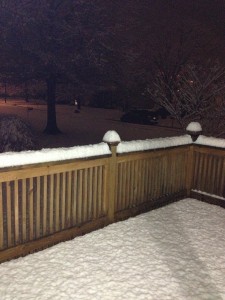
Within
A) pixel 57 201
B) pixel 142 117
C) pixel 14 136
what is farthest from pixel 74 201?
pixel 142 117

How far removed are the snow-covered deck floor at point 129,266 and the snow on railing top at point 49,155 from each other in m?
1.40

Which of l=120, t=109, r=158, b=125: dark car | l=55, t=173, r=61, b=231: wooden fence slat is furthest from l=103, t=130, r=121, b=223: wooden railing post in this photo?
l=120, t=109, r=158, b=125: dark car

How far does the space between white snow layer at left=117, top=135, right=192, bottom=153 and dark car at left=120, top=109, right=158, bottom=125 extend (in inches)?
795

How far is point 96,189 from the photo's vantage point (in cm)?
573

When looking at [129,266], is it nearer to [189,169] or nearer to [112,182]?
[112,182]

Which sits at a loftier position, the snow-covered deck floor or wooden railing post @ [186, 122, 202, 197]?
wooden railing post @ [186, 122, 202, 197]

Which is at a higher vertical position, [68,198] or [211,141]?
[211,141]

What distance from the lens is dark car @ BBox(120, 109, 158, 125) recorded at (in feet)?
90.5

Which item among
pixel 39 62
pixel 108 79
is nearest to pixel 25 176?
pixel 39 62

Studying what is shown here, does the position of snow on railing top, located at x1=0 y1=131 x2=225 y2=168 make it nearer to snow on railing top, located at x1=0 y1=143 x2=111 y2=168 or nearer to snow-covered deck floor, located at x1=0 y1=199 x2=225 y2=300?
snow on railing top, located at x1=0 y1=143 x2=111 y2=168

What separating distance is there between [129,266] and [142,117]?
2384 cm

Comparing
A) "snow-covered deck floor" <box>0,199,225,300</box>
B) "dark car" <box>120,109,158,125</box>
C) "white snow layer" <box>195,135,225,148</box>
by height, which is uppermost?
"white snow layer" <box>195,135,225,148</box>

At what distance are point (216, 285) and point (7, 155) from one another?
10.7 feet

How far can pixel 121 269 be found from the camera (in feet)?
14.9
